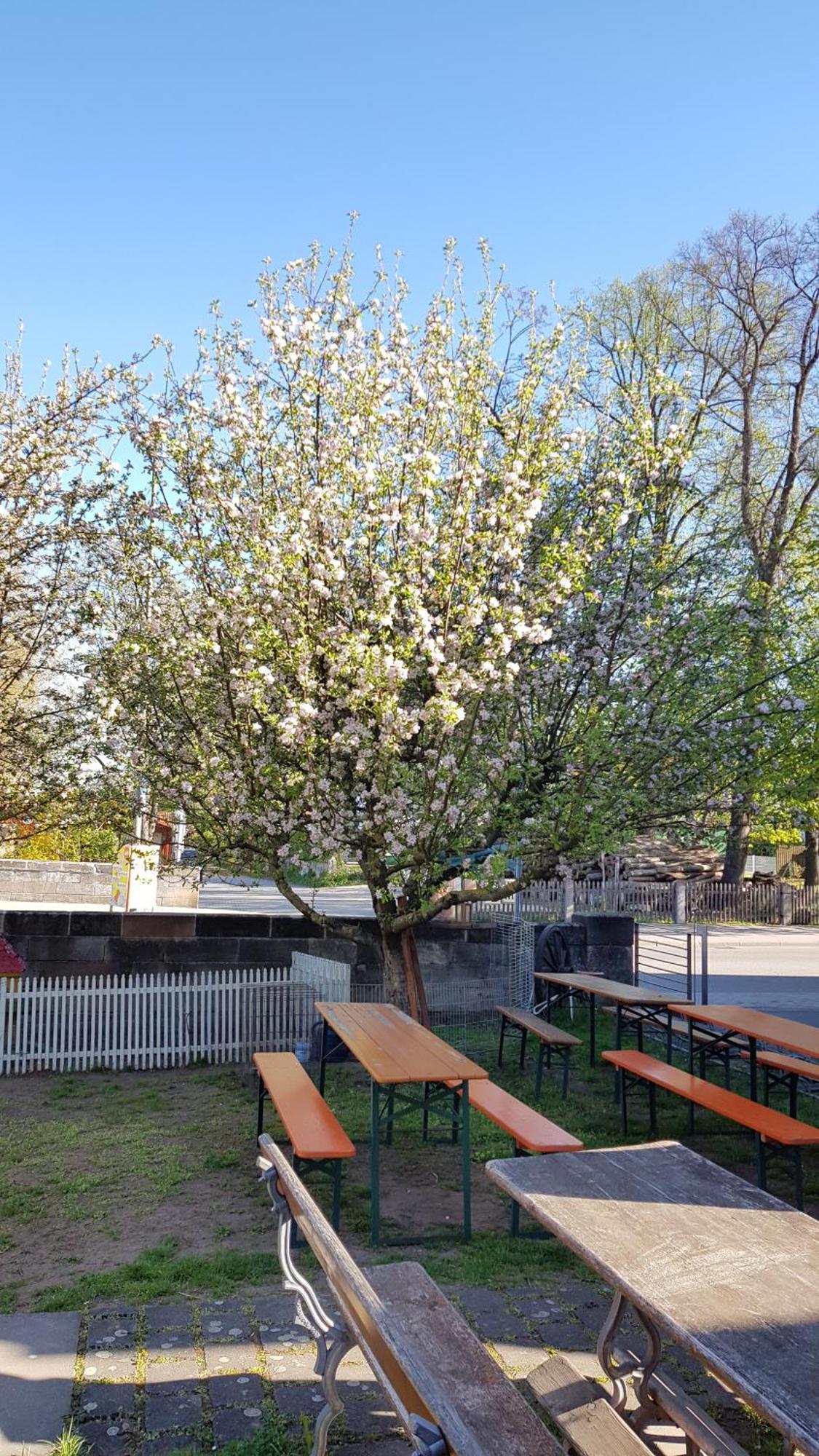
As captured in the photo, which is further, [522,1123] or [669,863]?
[669,863]

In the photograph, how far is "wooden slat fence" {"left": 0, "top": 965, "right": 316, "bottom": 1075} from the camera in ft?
36.6

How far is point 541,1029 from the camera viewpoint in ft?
32.6

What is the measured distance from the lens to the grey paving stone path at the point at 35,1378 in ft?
12.7

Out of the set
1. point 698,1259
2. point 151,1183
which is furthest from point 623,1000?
point 698,1259

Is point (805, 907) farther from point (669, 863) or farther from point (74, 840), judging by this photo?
point (74, 840)

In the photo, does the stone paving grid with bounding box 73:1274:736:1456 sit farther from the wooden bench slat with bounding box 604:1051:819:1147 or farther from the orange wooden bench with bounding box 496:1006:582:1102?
the orange wooden bench with bounding box 496:1006:582:1102

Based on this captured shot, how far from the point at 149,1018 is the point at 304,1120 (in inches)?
208

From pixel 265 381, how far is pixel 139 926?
6242 millimetres

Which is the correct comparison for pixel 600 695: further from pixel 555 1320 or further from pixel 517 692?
pixel 555 1320

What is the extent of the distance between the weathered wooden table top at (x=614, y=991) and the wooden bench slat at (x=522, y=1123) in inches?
99.4

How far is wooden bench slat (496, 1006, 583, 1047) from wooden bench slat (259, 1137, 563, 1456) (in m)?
5.45

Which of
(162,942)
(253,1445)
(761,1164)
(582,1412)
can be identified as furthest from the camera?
(162,942)

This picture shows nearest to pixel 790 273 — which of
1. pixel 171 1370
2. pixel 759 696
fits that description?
pixel 759 696

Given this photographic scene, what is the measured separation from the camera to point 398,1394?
10.2 feet
